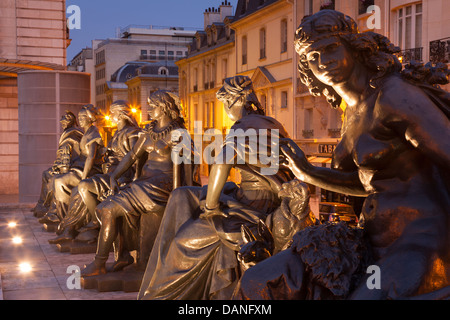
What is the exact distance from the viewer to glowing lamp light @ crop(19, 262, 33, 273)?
952 cm

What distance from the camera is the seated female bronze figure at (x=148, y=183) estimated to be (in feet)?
26.3

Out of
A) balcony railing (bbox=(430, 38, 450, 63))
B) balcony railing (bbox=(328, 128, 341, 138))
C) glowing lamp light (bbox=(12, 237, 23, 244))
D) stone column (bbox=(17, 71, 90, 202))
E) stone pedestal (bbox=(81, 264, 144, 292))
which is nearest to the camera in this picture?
stone pedestal (bbox=(81, 264, 144, 292))

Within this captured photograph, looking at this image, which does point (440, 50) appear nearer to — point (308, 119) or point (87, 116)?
point (308, 119)

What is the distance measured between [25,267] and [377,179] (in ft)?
24.7

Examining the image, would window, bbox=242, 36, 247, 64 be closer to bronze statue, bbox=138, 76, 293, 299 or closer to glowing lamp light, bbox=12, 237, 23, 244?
glowing lamp light, bbox=12, 237, 23, 244

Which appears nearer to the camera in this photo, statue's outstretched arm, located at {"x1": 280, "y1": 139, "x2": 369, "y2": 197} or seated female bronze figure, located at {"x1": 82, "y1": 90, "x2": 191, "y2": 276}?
statue's outstretched arm, located at {"x1": 280, "y1": 139, "x2": 369, "y2": 197}

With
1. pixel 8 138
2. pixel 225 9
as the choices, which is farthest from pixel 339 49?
pixel 225 9

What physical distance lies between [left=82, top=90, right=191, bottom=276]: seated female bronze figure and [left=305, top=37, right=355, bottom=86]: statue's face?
4903 mm

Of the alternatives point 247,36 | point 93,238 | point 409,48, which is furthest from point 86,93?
point 247,36

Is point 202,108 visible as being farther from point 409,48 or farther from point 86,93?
point 86,93

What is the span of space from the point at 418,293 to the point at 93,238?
901 centimetres

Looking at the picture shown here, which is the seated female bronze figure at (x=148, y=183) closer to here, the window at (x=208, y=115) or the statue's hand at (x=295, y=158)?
the statue's hand at (x=295, y=158)

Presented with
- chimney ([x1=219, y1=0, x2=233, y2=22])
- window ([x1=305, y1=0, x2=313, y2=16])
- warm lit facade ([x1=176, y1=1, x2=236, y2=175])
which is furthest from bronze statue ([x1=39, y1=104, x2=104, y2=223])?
chimney ([x1=219, y1=0, x2=233, y2=22])

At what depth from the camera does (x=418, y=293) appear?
2.67 metres
